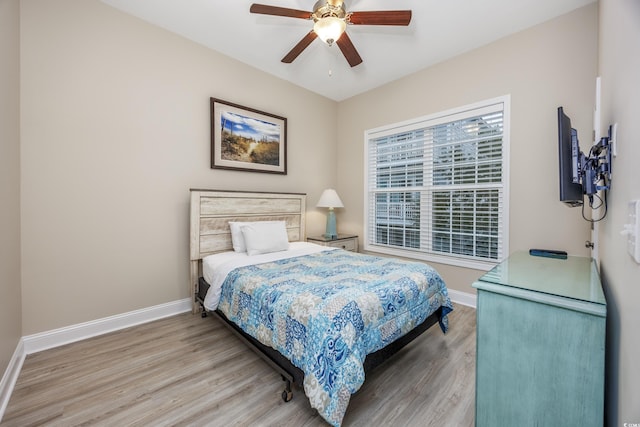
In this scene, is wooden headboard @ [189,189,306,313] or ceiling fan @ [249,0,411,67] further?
wooden headboard @ [189,189,306,313]

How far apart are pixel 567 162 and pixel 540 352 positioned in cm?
101

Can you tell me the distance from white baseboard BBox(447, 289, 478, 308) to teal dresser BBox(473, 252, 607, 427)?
181 cm

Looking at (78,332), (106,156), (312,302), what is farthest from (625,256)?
(78,332)

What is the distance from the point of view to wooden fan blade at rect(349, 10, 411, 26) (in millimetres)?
1909

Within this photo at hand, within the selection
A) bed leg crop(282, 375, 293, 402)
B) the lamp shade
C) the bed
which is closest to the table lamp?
the lamp shade

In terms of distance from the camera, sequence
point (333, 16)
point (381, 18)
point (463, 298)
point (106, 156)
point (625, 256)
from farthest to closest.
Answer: point (463, 298)
point (106, 156)
point (381, 18)
point (333, 16)
point (625, 256)

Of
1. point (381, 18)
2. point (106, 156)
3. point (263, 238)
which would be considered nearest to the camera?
point (381, 18)

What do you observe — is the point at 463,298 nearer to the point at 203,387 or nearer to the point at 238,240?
the point at 238,240

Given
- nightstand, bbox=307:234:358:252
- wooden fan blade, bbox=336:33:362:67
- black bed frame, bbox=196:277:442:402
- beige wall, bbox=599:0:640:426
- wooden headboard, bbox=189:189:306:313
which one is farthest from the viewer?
nightstand, bbox=307:234:358:252

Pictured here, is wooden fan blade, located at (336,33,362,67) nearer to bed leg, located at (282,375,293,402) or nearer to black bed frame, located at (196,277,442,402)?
black bed frame, located at (196,277,442,402)

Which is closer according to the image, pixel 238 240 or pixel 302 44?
pixel 302 44

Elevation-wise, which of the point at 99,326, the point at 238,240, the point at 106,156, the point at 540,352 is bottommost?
the point at 99,326

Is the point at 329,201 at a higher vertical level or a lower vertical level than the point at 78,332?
higher

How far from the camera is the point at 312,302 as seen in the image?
155cm
